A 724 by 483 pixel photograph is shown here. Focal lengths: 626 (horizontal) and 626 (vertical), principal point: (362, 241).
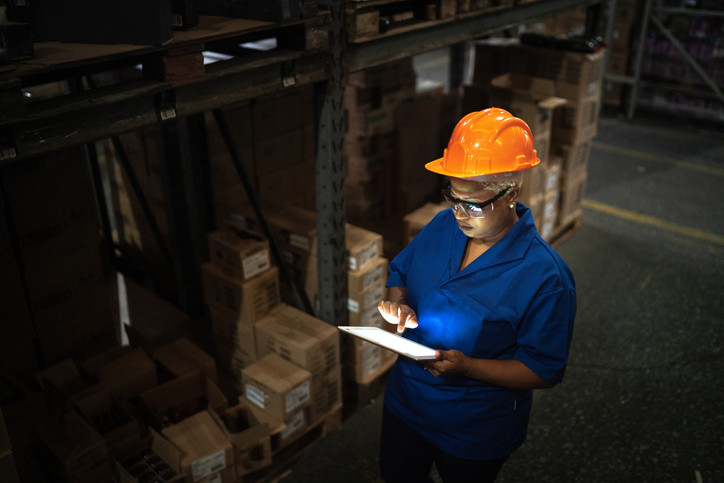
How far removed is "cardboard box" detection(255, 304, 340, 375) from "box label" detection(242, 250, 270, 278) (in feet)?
1.09

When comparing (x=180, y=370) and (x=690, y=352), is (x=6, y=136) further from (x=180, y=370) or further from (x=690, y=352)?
(x=690, y=352)

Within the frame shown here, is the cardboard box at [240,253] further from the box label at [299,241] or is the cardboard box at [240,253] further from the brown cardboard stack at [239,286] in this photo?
the box label at [299,241]

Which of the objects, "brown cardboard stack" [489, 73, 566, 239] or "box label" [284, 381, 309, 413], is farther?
A: "brown cardboard stack" [489, 73, 566, 239]

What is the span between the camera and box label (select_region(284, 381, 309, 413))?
144 inches

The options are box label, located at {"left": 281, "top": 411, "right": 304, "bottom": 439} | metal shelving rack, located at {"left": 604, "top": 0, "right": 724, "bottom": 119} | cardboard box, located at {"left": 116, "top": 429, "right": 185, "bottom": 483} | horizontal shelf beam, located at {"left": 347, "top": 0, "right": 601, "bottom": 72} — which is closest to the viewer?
cardboard box, located at {"left": 116, "top": 429, "right": 185, "bottom": 483}

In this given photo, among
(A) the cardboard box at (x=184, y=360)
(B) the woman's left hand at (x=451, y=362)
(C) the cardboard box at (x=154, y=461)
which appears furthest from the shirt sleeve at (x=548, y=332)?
(A) the cardboard box at (x=184, y=360)

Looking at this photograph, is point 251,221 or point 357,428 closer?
point 357,428

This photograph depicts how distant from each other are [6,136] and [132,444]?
187cm

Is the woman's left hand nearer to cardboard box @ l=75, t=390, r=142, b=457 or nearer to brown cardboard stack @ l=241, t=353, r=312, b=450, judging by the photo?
brown cardboard stack @ l=241, t=353, r=312, b=450

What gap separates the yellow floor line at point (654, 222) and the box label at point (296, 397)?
4853 mm

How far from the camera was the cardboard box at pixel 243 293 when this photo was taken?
3965mm

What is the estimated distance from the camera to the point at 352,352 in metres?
4.28

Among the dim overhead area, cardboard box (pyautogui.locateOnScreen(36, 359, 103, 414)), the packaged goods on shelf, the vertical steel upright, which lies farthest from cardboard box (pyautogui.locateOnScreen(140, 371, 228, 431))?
the vertical steel upright

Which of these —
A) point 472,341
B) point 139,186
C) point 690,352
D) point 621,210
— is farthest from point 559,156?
point 472,341
